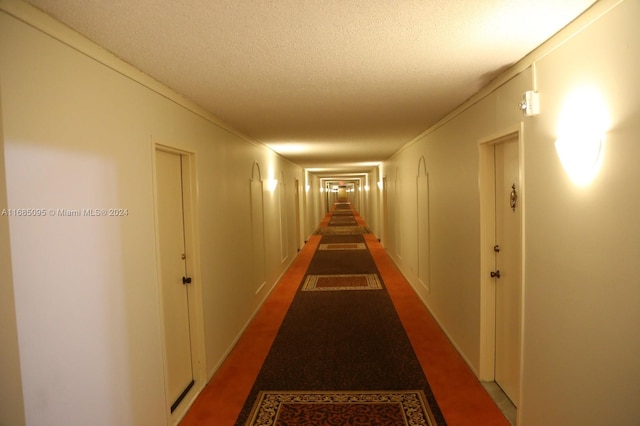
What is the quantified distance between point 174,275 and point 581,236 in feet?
9.52

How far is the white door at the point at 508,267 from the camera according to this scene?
294cm

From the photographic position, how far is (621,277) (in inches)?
61.9

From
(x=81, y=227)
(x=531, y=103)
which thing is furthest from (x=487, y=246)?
(x=81, y=227)

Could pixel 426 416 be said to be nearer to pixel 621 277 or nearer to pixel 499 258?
pixel 499 258

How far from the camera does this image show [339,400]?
3.13 metres

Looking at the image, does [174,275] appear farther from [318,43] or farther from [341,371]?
[318,43]

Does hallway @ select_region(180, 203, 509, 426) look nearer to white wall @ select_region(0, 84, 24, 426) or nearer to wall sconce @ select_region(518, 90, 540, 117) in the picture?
white wall @ select_region(0, 84, 24, 426)

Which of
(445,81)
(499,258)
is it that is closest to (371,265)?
(499,258)

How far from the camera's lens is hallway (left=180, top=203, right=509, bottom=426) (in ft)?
9.98

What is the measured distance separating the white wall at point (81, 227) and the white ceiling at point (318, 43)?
0.62 feet

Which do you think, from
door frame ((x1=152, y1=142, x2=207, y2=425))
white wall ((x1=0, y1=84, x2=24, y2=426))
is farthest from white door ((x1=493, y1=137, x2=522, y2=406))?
white wall ((x1=0, y1=84, x2=24, y2=426))

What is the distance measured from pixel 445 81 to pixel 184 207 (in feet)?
7.99

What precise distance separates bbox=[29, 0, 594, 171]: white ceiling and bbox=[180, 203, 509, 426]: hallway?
100 inches

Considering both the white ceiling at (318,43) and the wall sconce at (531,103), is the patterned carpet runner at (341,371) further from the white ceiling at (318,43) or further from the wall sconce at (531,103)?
the white ceiling at (318,43)
